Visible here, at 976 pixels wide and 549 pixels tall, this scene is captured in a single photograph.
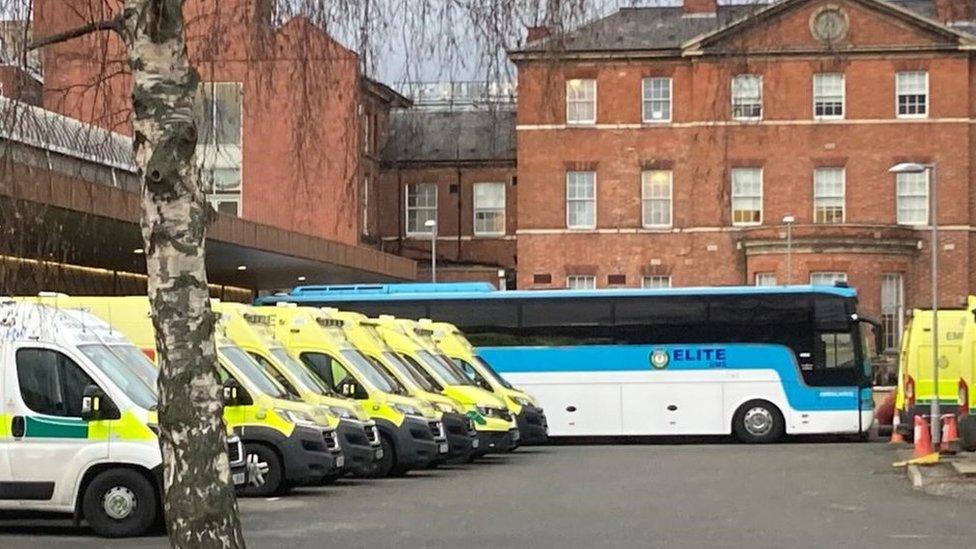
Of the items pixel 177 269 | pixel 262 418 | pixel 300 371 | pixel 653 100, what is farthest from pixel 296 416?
pixel 653 100

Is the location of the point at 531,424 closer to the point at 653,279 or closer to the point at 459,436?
the point at 459,436

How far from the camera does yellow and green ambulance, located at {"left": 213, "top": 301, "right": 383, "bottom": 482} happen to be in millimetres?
25852

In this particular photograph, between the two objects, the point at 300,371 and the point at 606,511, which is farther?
the point at 300,371

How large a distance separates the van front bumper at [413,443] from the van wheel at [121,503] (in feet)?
31.4

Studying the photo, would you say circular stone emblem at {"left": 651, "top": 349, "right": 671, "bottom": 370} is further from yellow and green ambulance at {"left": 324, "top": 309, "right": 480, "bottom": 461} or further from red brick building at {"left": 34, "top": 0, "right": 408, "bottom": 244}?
red brick building at {"left": 34, "top": 0, "right": 408, "bottom": 244}

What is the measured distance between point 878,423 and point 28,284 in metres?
36.0

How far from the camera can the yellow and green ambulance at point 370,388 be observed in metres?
28.7

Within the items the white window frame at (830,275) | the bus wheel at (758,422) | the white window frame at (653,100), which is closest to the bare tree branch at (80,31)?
the bus wheel at (758,422)

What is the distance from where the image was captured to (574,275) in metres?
73.2

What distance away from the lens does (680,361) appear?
43344 mm

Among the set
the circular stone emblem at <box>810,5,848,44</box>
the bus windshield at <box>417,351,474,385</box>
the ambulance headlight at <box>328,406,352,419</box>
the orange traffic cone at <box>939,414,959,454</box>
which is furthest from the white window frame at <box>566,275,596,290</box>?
the ambulance headlight at <box>328,406,352,419</box>

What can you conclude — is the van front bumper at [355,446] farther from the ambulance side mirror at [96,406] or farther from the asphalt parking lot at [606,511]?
the ambulance side mirror at [96,406]

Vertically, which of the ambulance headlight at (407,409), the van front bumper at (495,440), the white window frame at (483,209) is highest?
the white window frame at (483,209)

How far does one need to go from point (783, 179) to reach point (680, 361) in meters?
28.4
